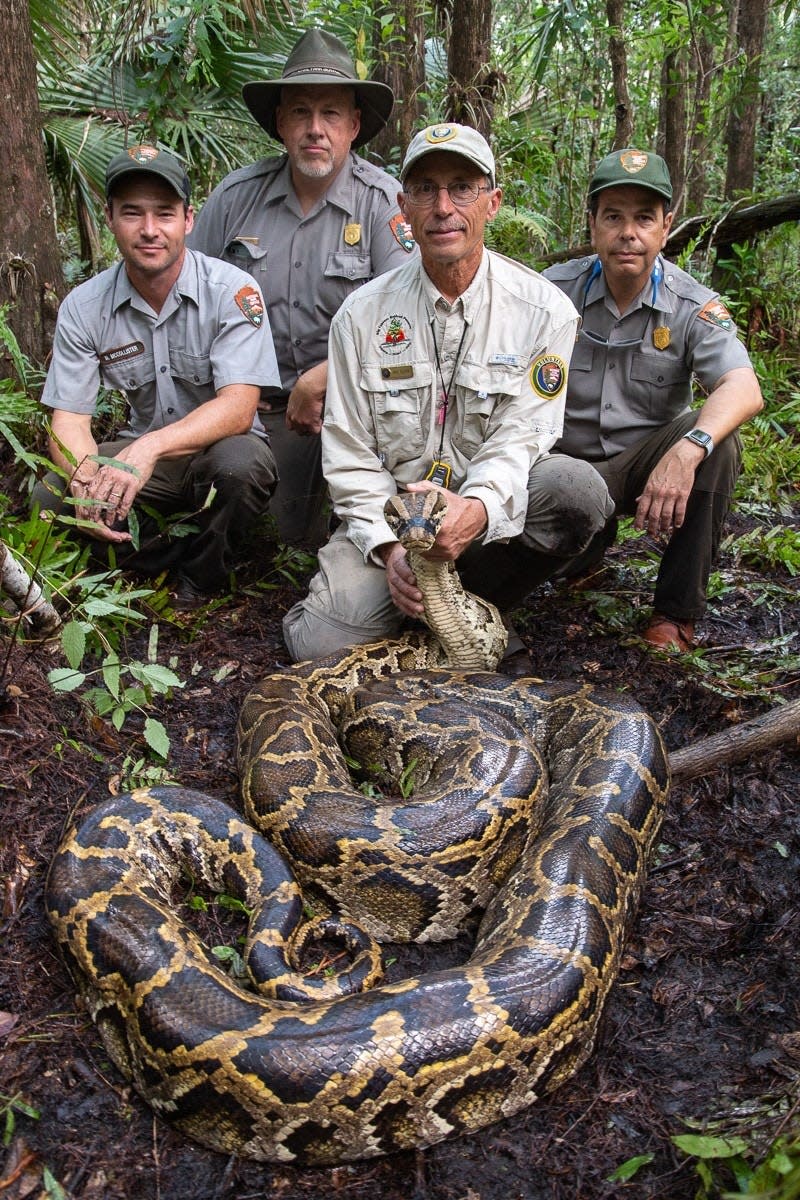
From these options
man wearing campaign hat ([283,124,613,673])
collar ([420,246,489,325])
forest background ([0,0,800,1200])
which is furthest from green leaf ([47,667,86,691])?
collar ([420,246,489,325])

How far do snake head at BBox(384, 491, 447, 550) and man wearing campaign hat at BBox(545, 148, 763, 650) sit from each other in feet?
4.67

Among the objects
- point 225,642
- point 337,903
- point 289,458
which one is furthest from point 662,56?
Answer: point 337,903

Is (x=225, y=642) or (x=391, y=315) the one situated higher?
(x=391, y=315)

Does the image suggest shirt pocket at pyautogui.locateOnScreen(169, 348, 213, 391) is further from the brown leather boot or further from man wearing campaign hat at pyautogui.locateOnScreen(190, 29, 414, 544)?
the brown leather boot

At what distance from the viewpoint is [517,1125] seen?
329 centimetres

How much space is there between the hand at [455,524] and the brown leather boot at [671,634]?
4.95 feet

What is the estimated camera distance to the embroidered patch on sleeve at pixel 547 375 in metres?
5.57

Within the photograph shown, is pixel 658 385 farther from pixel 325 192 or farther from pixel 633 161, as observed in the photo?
pixel 325 192

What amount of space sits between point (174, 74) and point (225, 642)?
18.0ft

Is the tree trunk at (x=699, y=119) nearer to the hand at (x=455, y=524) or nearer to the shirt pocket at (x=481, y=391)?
the shirt pocket at (x=481, y=391)

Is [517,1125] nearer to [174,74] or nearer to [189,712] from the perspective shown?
[189,712]

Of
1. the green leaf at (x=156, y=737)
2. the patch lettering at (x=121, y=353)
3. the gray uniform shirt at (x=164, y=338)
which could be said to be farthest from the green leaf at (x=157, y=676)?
the patch lettering at (x=121, y=353)

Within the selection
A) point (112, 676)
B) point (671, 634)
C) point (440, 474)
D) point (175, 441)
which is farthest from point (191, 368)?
point (671, 634)

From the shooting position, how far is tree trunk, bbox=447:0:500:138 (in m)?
8.23
